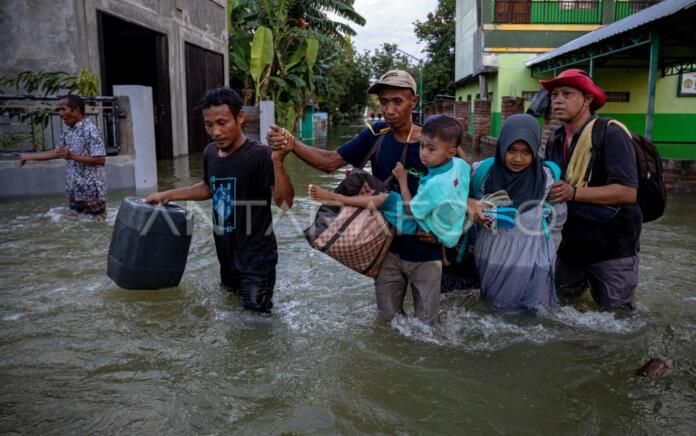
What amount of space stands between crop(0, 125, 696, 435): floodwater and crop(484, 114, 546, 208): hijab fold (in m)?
0.87

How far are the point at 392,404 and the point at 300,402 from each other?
1.58 feet

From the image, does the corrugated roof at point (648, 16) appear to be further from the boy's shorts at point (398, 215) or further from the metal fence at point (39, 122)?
the metal fence at point (39, 122)

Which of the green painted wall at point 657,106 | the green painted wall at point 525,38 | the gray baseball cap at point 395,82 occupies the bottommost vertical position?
the gray baseball cap at point 395,82

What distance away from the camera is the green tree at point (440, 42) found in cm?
4097

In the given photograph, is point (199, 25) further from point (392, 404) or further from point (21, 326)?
point (392, 404)

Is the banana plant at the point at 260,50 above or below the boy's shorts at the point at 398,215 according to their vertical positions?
above

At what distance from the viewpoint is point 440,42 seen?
41594mm

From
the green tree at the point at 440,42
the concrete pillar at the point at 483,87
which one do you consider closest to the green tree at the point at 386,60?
the green tree at the point at 440,42

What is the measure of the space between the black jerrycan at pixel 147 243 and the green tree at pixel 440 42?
126 ft

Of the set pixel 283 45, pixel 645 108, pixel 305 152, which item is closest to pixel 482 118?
pixel 645 108

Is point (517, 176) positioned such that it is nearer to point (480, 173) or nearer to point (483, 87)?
point (480, 173)

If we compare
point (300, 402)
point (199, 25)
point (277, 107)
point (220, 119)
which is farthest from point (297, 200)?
point (277, 107)

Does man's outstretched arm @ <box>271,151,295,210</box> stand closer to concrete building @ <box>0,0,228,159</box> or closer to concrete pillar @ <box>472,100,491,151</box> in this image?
concrete building @ <box>0,0,228,159</box>

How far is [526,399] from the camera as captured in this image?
10.5ft
